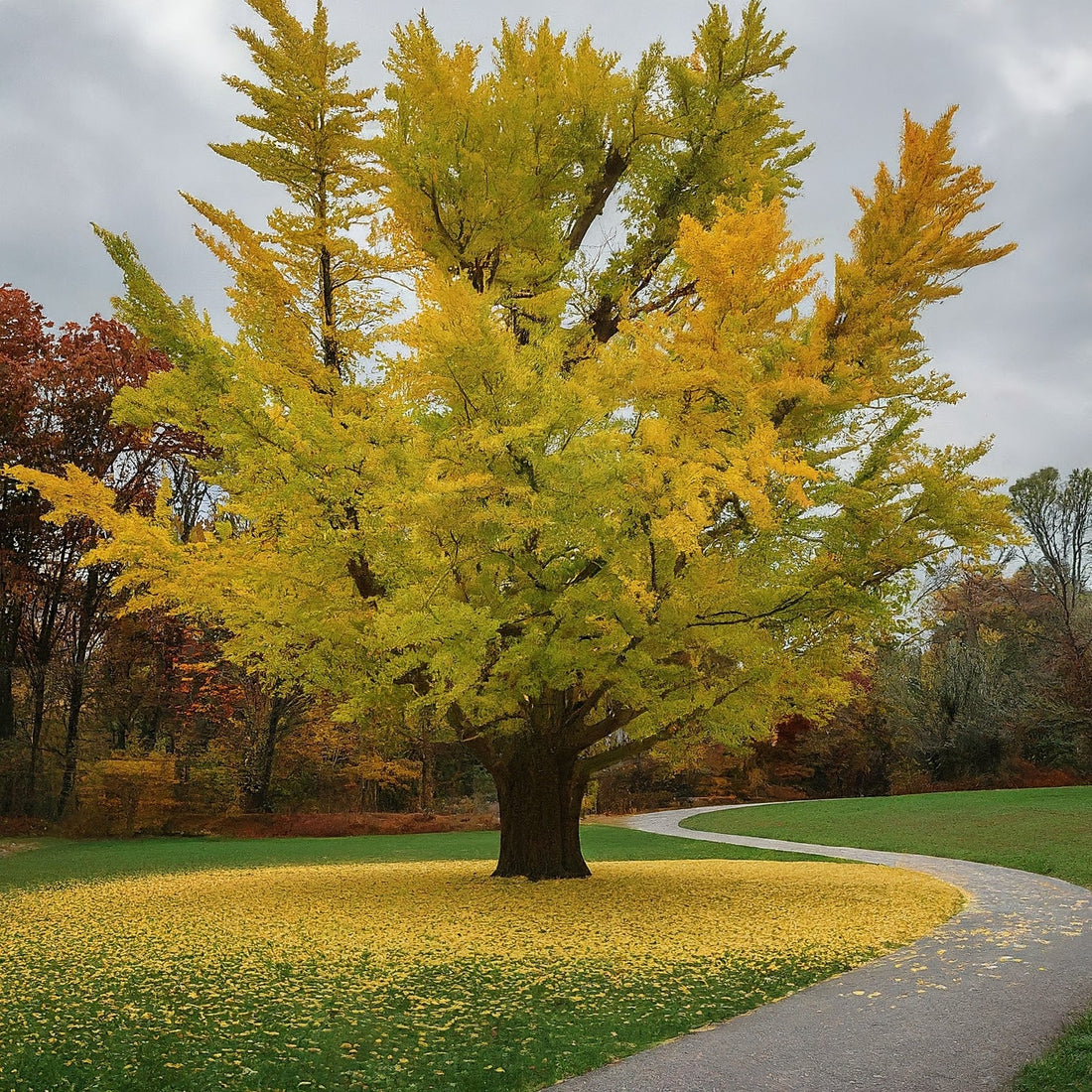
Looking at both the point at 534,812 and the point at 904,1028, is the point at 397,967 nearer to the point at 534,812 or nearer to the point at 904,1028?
the point at 904,1028

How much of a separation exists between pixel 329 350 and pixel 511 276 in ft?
7.02

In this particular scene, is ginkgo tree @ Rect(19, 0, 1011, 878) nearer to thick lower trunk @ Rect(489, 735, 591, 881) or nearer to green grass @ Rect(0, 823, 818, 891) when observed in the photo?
thick lower trunk @ Rect(489, 735, 591, 881)

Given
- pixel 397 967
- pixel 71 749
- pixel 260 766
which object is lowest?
pixel 397 967

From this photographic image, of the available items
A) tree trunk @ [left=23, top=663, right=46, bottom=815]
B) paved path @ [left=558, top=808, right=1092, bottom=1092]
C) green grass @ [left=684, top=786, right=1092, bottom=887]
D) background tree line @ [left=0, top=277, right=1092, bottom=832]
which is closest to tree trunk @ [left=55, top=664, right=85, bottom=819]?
background tree line @ [left=0, top=277, right=1092, bottom=832]

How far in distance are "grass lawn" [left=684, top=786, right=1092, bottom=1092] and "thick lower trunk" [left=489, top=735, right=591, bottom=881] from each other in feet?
21.5

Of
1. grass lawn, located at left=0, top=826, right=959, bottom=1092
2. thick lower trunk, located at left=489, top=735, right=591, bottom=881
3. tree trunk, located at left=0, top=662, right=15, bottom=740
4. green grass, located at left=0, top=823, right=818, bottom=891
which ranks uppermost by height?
tree trunk, located at left=0, top=662, right=15, bottom=740

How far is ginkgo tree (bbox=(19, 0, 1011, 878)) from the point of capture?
6816mm

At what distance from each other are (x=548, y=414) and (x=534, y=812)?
570 centimetres

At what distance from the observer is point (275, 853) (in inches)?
668

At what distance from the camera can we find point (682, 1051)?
153 inches

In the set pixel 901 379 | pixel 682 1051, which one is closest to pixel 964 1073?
pixel 682 1051

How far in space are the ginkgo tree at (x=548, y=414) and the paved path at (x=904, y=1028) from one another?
2.84m

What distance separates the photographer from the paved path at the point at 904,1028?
3.51 metres

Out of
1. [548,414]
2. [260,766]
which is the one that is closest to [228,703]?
[260,766]
